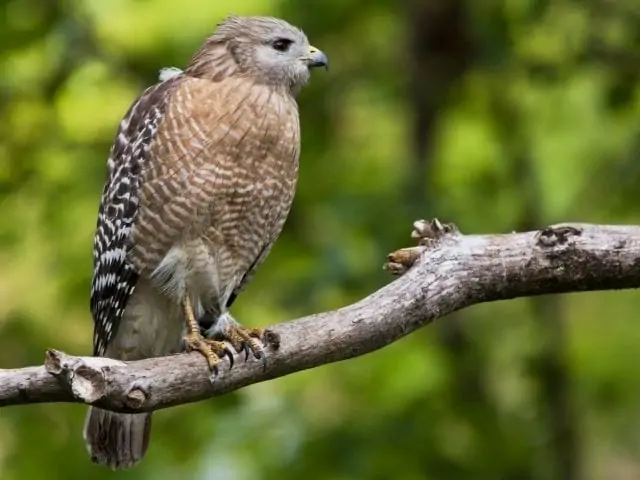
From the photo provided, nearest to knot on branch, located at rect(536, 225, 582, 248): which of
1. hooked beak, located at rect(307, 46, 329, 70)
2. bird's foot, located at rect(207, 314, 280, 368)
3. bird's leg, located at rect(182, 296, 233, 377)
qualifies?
bird's foot, located at rect(207, 314, 280, 368)

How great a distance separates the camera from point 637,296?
7.76 m

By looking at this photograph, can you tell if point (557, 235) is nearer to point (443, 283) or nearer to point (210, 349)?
point (443, 283)

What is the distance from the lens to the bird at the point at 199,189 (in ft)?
16.5

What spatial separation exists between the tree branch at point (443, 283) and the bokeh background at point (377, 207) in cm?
188

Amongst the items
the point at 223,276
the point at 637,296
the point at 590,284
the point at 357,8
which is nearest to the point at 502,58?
the point at 357,8

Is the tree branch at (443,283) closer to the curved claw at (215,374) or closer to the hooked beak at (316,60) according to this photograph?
the curved claw at (215,374)

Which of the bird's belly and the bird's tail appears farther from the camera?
the bird's tail

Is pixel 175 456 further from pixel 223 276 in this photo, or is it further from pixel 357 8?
pixel 357 8

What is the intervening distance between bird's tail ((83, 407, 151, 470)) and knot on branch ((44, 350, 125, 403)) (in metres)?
1.88

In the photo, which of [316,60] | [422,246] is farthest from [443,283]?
[316,60]

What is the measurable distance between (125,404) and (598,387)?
4197 mm

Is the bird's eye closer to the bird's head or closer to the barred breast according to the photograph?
the bird's head

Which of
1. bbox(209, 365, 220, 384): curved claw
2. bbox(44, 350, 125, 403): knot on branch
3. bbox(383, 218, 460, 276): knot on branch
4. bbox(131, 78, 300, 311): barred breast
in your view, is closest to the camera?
bbox(44, 350, 125, 403): knot on branch

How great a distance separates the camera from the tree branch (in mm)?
4223
